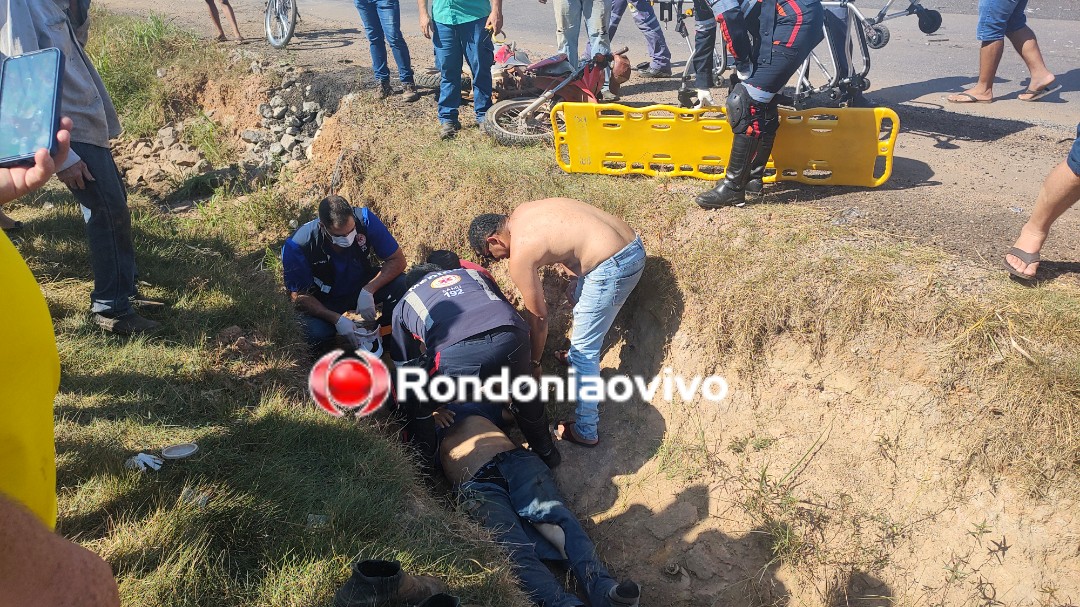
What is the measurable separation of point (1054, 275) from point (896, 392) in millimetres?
1038

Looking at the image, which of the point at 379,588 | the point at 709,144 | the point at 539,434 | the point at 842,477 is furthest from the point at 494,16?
the point at 379,588

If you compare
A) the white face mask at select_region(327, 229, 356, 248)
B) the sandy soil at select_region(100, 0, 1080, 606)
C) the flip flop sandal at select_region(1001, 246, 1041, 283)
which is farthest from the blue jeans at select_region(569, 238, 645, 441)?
the flip flop sandal at select_region(1001, 246, 1041, 283)

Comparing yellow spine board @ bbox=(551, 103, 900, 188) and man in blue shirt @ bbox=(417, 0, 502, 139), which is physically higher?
man in blue shirt @ bbox=(417, 0, 502, 139)

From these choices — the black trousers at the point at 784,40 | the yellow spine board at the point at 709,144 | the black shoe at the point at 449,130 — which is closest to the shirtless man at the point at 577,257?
the yellow spine board at the point at 709,144

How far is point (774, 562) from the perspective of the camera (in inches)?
150

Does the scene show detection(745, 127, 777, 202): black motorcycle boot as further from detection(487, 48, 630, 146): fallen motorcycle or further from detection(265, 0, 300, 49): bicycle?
detection(265, 0, 300, 49): bicycle

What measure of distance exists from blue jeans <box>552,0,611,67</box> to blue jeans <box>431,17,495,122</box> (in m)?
1.11

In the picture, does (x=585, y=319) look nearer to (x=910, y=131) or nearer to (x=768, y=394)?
(x=768, y=394)

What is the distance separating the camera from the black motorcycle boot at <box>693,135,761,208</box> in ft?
14.9

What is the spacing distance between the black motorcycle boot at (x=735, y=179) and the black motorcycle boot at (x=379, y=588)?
307 cm

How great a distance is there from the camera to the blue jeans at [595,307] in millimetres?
4227

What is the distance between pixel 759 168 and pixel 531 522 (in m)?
2.66

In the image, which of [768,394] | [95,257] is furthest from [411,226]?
[768,394]

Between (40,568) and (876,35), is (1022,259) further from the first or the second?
(40,568)
